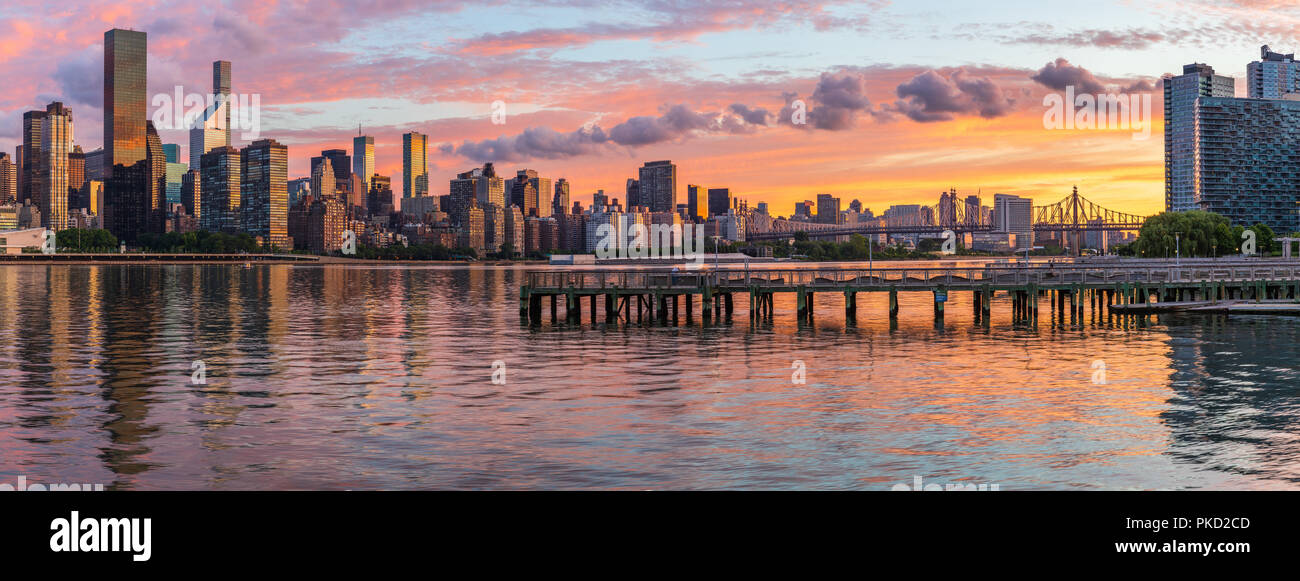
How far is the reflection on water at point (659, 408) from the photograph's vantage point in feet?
83.4

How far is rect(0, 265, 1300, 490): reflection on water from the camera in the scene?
2541 cm

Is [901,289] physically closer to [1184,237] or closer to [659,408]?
[659,408]

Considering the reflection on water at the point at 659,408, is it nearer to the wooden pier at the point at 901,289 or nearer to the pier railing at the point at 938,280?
the wooden pier at the point at 901,289

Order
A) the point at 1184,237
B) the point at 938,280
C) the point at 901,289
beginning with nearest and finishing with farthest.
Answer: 1. the point at 901,289
2. the point at 938,280
3. the point at 1184,237

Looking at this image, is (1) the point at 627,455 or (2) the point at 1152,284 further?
(2) the point at 1152,284

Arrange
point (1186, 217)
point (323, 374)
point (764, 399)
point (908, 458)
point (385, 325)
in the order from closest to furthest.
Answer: point (908, 458) < point (764, 399) < point (323, 374) < point (385, 325) < point (1186, 217)

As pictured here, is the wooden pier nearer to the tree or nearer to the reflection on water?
the reflection on water

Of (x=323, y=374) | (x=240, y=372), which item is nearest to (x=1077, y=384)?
(x=323, y=374)

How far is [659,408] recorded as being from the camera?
1384 inches

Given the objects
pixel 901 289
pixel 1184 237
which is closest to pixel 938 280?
pixel 901 289

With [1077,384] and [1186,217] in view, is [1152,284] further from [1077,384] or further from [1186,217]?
[1186,217]
